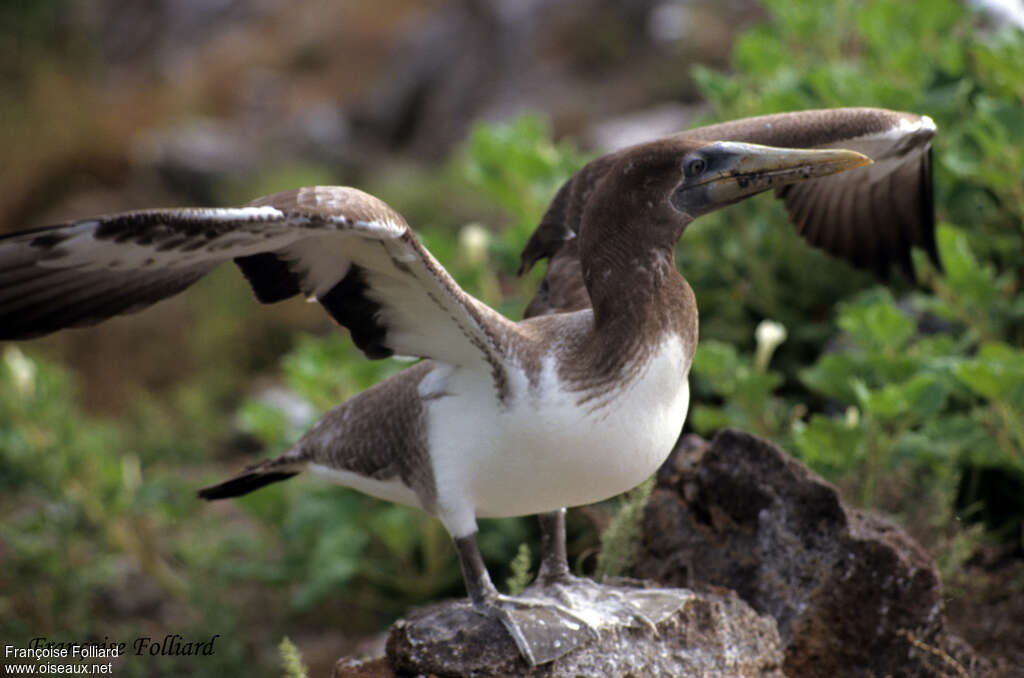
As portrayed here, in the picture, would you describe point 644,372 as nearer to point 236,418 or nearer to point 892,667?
point 892,667

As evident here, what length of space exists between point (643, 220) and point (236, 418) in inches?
235

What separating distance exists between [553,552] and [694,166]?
4.26ft

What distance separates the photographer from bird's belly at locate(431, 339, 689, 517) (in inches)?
119

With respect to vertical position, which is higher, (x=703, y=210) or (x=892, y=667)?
(x=703, y=210)

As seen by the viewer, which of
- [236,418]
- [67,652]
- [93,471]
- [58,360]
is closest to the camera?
[67,652]

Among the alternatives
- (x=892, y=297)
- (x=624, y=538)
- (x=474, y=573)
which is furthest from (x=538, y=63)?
(x=474, y=573)

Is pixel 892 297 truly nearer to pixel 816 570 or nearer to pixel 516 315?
pixel 516 315

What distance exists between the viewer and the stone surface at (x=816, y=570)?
11.7 feet

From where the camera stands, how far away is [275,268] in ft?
9.86

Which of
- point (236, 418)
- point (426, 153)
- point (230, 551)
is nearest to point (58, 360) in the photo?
point (236, 418)

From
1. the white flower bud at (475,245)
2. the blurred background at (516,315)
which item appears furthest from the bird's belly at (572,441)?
the white flower bud at (475,245)

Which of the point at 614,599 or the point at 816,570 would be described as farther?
the point at 816,570

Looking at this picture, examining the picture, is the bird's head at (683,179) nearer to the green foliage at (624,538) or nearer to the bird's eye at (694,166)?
the bird's eye at (694,166)

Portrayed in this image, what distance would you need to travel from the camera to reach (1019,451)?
13.7 feet
